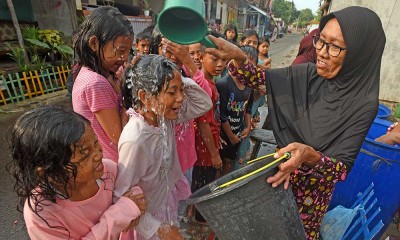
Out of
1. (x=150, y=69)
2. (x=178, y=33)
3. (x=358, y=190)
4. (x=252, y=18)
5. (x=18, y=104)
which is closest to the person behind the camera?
(x=150, y=69)

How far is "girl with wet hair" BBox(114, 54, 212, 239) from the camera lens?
4.60 ft

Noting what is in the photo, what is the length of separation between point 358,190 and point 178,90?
1.87 meters

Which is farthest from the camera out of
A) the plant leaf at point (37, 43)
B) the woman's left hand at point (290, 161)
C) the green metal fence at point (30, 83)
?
the plant leaf at point (37, 43)

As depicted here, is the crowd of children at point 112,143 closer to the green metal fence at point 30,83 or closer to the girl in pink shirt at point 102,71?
the girl in pink shirt at point 102,71

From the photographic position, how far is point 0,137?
437 cm

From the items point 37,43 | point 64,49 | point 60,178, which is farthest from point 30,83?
point 60,178

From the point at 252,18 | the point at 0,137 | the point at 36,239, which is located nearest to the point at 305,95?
the point at 36,239

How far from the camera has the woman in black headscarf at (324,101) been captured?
1.35 m

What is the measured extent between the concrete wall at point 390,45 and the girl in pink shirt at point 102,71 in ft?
18.1

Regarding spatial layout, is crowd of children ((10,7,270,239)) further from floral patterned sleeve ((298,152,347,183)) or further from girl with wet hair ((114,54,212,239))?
floral patterned sleeve ((298,152,347,183))

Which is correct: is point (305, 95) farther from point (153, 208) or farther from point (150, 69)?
point (153, 208)

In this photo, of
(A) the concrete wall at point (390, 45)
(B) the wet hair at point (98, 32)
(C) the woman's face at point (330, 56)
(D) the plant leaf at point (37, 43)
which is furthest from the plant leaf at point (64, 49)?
(C) the woman's face at point (330, 56)

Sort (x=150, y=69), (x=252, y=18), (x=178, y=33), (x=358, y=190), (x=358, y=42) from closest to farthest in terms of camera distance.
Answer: (x=358, y=42), (x=150, y=69), (x=178, y=33), (x=358, y=190), (x=252, y=18)

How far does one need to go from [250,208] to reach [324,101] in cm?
83
